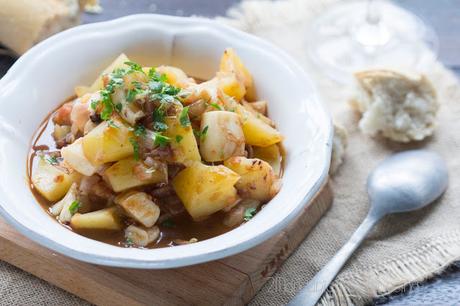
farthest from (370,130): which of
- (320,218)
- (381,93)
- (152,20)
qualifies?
(152,20)

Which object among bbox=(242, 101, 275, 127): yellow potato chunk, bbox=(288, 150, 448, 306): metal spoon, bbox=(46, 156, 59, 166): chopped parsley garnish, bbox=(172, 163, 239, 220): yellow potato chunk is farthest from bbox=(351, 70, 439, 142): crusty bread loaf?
bbox=(46, 156, 59, 166): chopped parsley garnish

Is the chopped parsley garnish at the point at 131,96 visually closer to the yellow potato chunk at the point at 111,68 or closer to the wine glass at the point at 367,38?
the yellow potato chunk at the point at 111,68

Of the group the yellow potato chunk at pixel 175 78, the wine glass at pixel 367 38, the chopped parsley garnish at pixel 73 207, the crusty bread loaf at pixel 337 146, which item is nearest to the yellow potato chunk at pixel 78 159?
the chopped parsley garnish at pixel 73 207

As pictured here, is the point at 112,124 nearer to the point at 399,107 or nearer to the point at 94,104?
the point at 94,104

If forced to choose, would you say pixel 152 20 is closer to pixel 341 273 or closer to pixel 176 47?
pixel 176 47

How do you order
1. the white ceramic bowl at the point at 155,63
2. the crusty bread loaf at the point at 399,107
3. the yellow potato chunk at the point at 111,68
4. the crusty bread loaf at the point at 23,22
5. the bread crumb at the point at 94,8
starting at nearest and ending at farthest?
the white ceramic bowl at the point at 155,63
the yellow potato chunk at the point at 111,68
the crusty bread loaf at the point at 399,107
the crusty bread loaf at the point at 23,22
the bread crumb at the point at 94,8

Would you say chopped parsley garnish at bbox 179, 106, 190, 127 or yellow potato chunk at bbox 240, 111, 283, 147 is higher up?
chopped parsley garnish at bbox 179, 106, 190, 127

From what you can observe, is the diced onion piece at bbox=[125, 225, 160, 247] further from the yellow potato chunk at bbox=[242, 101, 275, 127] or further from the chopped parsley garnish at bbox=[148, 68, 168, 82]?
the yellow potato chunk at bbox=[242, 101, 275, 127]
